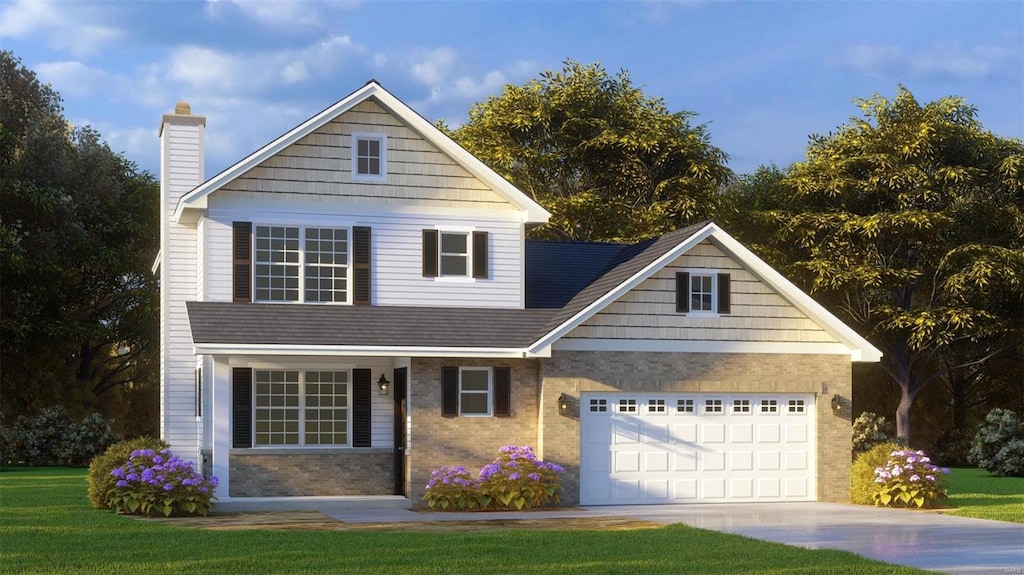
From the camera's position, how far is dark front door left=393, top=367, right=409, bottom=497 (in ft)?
76.2

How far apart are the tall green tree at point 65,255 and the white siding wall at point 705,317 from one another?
2238 cm

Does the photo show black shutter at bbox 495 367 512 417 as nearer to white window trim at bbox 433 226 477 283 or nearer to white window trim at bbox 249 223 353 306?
white window trim at bbox 433 226 477 283

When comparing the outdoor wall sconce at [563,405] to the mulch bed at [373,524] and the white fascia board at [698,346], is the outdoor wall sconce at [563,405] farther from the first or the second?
the mulch bed at [373,524]

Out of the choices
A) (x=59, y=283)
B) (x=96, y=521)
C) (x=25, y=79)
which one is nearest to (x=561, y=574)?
(x=96, y=521)

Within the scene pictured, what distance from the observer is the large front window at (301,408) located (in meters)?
23.0

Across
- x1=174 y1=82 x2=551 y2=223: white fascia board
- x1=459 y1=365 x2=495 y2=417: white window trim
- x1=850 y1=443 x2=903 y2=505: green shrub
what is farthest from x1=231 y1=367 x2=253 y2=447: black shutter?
x1=850 y1=443 x2=903 y2=505: green shrub

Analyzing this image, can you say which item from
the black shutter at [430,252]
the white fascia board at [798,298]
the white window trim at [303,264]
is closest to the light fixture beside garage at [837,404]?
the white fascia board at [798,298]

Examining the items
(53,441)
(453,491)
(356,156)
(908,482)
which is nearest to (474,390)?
(453,491)

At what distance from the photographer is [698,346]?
78.8 feet

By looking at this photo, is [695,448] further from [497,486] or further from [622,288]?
[497,486]

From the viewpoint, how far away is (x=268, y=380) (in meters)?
23.1

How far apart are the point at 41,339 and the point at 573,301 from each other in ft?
79.1

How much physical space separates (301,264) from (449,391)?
12.4ft

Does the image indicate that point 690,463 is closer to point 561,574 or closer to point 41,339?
point 561,574
